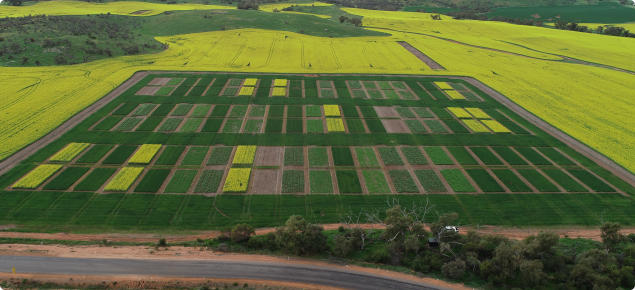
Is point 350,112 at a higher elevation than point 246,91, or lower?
lower

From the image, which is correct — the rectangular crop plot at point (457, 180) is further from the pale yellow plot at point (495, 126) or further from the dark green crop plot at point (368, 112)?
the dark green crop plot at point (368, 112)

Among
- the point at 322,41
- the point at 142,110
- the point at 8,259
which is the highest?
the point at 322,41

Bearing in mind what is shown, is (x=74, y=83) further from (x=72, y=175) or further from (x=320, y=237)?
(x=320, y=237)

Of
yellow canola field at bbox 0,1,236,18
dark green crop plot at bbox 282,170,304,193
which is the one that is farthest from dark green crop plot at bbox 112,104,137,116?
yellow canola field at bbox 0,1,236,18

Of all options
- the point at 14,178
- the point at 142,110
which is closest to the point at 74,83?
the point at 142,110

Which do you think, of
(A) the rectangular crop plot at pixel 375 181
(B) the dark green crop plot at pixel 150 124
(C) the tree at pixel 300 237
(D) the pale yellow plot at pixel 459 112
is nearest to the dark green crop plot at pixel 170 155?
(B) the dark green crop plot at pixel 150 124

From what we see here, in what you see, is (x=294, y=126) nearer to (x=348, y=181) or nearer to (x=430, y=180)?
(x=348, y=181)

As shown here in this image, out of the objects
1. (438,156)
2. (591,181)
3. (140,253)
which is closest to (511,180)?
(438,156)
